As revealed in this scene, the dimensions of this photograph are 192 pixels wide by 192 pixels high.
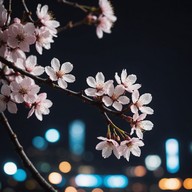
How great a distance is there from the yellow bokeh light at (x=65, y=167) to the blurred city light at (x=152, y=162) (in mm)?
11795

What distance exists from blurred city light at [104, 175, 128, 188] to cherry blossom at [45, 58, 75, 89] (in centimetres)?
4594

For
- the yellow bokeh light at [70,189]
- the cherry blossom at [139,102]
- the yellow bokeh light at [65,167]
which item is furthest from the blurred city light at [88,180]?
the cherry blossom at [139,102]

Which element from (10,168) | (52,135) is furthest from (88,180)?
(52,135)

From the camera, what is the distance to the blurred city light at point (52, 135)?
6172 centimetres

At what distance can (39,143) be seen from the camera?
195 feet

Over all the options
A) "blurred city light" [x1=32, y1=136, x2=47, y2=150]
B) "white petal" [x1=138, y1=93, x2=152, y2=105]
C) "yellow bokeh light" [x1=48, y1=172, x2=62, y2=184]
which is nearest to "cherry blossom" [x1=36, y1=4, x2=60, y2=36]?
"white petal" [x1=138, y1=93, x2=152, y2=105]

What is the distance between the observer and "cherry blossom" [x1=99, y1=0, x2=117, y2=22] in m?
2.18

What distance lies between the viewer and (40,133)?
209 feet

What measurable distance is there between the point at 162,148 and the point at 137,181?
38.6 feet

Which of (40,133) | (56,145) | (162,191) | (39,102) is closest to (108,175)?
(162,191)

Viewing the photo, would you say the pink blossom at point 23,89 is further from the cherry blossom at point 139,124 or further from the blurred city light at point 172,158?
the blurred city light at point 172,158

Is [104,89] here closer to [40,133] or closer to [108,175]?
[108,175]

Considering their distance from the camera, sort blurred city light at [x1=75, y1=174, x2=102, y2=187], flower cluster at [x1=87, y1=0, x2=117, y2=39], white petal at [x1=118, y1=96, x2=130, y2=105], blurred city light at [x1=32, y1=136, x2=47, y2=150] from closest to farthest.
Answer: flower cluster at [x1=87, y1=0, x2=117, y2=39], white petal at [x1=118, y1=96, x2=130, y2=105], blurred city light at [x1=75, y1=174, x2=102, y2=187], blurred city light at [x1=32, y1=136, x2=47, y2=150]

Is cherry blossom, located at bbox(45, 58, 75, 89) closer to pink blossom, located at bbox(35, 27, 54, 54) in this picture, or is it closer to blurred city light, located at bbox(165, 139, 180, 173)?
pink blossom, located at bbox(35, 27, 54, 54)
